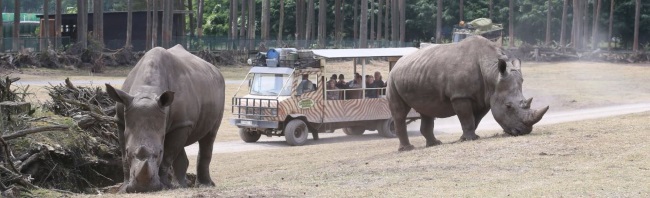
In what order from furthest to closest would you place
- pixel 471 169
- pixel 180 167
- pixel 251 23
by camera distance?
pixel 251 23 → pixel 180 167 → pixel 471 169

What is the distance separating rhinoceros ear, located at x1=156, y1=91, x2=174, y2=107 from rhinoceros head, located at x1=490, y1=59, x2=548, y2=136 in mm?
8311

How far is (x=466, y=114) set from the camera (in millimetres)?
21438

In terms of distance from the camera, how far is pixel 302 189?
1352 cm

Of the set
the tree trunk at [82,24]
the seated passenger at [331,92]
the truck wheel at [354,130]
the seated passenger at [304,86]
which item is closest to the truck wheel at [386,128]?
the truck wheel at [354,130]

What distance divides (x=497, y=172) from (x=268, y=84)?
1596cm

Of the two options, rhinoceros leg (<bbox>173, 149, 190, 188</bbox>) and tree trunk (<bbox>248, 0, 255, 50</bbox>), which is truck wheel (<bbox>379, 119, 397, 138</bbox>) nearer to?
rhinoceros leg (<bbox>173, 149, 190, 188</bbox>)

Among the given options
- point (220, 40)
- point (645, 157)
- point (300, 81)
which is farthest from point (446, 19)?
point (645, 157)

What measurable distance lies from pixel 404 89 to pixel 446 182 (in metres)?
8.71

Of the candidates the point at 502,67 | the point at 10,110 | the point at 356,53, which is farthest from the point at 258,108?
the point at 10,110

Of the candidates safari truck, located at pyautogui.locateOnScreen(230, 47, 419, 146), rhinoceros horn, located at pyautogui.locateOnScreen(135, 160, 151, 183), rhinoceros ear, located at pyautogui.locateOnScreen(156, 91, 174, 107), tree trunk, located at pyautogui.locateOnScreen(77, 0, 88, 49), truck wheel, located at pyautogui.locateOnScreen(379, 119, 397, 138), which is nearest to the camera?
rhinoceros horn, located at pyautogui.locateOnScreen(135, 160, 151, 183)

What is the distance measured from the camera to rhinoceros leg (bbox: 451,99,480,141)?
21422 mm

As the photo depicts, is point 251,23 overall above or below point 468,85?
above

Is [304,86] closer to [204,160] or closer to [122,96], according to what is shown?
[204,160]

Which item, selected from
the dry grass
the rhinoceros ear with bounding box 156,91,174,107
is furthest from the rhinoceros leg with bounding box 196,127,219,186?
the rhinoceros ear with bounding box 156,91,174,107
